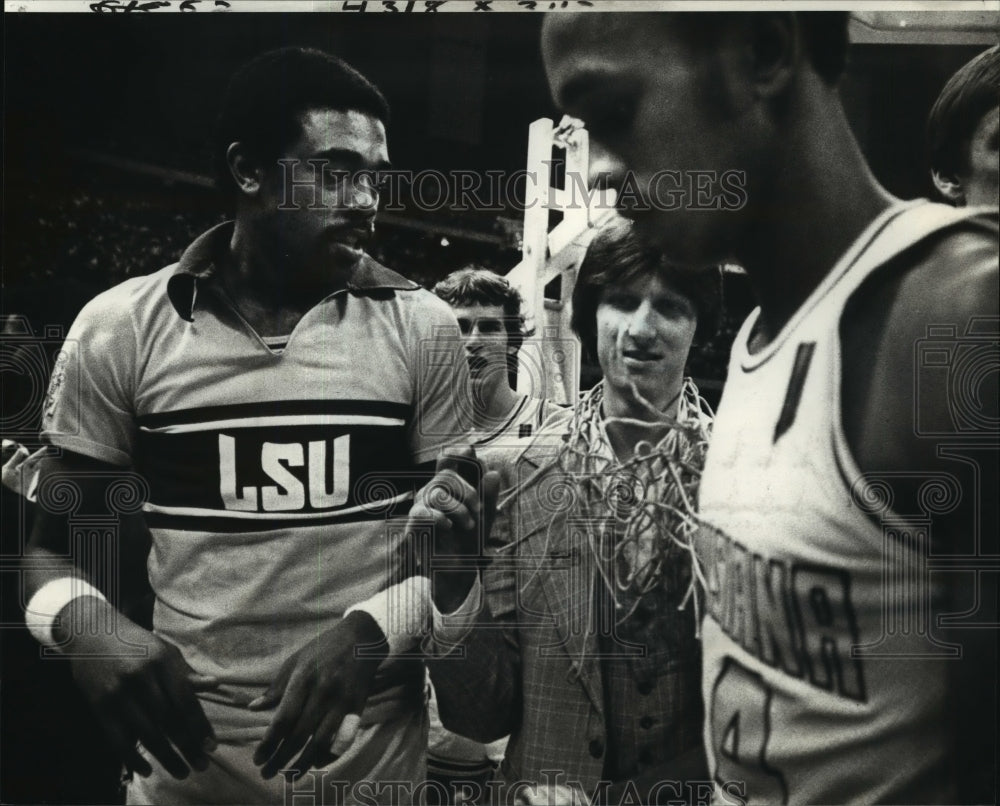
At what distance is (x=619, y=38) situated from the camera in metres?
2.67

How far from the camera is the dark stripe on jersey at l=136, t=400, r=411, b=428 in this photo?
2.73m

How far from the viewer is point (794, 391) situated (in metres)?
2.61

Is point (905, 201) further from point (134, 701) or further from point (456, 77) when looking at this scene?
point (134, 701)

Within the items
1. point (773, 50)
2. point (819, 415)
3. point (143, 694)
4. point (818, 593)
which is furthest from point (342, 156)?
point (818, 593)

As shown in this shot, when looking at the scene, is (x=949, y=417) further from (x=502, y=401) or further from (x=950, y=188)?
(x=502, y=401)

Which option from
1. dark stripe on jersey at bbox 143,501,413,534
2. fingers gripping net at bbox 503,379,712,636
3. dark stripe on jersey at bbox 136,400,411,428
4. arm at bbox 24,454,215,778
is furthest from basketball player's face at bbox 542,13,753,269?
arm at bbox 24,454,215,778

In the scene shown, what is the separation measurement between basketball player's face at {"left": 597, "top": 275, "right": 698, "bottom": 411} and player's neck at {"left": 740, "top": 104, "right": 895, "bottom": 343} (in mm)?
219

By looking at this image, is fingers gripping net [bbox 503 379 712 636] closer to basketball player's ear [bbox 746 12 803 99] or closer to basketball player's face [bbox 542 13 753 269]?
basketball player's face [bbox 542 13 753 269]

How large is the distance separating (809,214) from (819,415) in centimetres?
55

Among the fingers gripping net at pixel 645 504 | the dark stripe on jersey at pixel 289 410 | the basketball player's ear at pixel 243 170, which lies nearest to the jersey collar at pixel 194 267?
the basketball player's ear at pixel 243 170

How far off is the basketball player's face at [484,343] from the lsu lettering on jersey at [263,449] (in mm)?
59

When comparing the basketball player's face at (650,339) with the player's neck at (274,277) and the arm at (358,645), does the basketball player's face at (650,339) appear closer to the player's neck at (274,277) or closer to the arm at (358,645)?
the arm at (358,645)

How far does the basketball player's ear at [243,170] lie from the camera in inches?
109

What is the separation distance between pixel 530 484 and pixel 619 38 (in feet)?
4.06
